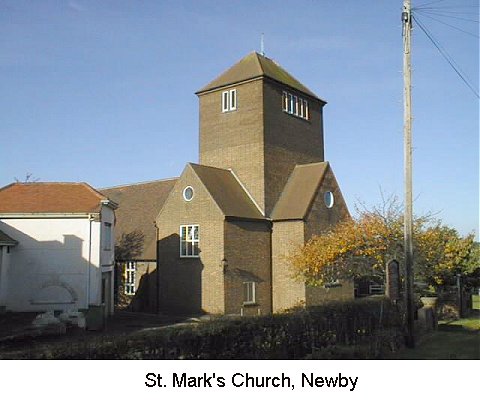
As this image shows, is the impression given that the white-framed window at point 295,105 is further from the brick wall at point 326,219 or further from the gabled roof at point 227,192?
the gabled roof at point 227,192

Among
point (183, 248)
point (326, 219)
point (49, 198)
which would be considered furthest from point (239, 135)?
point (49, 198)

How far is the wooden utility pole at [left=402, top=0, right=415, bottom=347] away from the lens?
1520cm

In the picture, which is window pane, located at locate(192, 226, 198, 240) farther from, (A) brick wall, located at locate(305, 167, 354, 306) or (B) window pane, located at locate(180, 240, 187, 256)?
(A) brick wall, located at locate(305, 167, 354, 306)

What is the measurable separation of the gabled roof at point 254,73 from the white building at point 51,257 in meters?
11.4

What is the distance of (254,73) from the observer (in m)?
29.8

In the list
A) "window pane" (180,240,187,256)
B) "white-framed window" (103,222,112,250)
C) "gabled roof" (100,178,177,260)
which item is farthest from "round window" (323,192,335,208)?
"white-framed window" (103,222,112,250)

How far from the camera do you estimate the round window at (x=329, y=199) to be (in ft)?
97.3

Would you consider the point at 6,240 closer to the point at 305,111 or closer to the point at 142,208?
the point at 142,208

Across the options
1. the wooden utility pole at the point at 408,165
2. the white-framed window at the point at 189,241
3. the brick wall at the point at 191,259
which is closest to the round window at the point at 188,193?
the brick wall at the point at 191,259

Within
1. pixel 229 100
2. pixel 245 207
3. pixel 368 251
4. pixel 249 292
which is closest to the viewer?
pixel 368 251

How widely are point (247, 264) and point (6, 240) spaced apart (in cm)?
1166

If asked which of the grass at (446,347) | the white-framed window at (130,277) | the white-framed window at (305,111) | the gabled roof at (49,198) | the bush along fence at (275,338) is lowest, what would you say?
the grass at (446,347)
